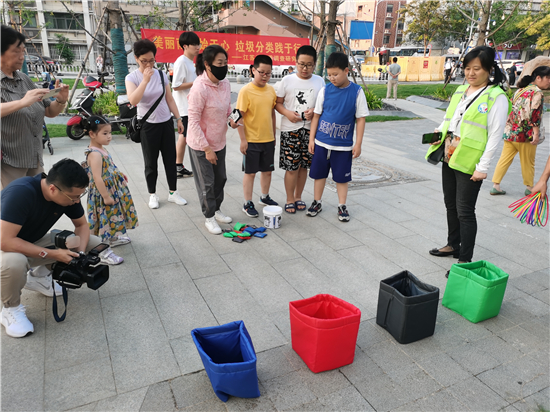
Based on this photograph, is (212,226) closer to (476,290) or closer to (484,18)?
(476,290)

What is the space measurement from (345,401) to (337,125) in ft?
9.12

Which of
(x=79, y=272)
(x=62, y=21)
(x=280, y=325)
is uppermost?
(x=62, y=21)

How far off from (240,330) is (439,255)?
7.51 feet

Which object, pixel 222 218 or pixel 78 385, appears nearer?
pixel 78 385

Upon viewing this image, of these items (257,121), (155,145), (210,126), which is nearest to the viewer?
(210,126)

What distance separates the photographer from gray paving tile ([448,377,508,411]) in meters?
2.01

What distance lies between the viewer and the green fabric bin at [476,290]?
259 centimetres

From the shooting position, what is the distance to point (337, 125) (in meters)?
4.09

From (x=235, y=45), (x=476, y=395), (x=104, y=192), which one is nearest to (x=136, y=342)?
(x=104, y=192)

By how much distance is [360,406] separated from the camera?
6.51 feet

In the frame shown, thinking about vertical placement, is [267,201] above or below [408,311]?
below

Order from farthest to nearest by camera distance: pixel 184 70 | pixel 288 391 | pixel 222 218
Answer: pixel 184 70
pixel 222 218
pixel 288 391

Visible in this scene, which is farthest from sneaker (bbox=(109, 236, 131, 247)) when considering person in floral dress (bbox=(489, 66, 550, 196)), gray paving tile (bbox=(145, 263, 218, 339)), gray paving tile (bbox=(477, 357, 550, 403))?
person in floral dress (bbox=(489, 66, 550, 196))

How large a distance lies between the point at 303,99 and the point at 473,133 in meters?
1.86
